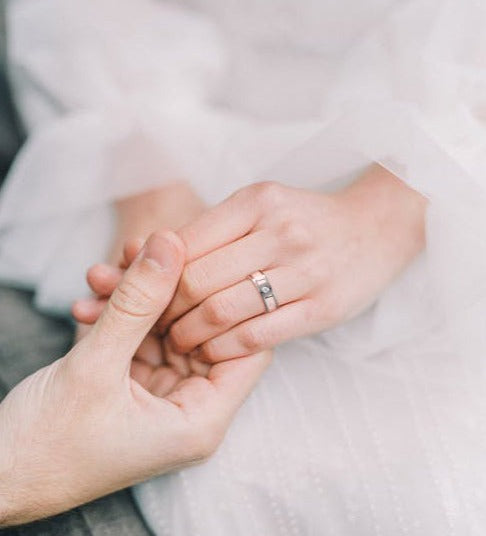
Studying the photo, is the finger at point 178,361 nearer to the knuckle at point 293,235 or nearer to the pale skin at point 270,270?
the pale skin at point 270,270

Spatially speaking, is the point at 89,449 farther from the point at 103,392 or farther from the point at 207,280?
the point at 207,280

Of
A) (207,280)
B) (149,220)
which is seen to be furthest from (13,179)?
(207,280)

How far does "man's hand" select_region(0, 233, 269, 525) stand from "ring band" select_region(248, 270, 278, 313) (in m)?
0.08

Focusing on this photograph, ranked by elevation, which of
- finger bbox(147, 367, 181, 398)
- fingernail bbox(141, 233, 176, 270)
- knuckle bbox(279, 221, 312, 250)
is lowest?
finger bbox(147, 367, 181, 398)

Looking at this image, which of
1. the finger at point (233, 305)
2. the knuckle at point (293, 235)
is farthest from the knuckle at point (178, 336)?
the knuckle at point (293, 235)

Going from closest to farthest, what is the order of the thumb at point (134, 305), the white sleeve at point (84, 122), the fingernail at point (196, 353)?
1. the thumb at point (134, 305)
2. the fingernail at point (196, 353)
3. the white sleeve at point (84, 122)

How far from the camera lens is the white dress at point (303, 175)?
2.06 feet

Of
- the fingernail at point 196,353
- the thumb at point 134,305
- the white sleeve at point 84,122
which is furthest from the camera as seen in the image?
the white sleeve at point 84,122

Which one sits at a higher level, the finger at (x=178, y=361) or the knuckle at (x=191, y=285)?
the knuckle at (x=191, y=285)

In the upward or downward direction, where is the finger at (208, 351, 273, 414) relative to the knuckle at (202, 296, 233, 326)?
downward

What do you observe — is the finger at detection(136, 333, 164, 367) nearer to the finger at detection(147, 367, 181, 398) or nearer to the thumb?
the finger at detection(147, 367, 181, 398)

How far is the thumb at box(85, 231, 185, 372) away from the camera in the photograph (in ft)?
1.92

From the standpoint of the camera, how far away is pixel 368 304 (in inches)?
28.3

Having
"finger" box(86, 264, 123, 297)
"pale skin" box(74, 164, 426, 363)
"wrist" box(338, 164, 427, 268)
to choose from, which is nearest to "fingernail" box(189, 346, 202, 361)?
"pale skin" box(74, 164, 426, 363)
